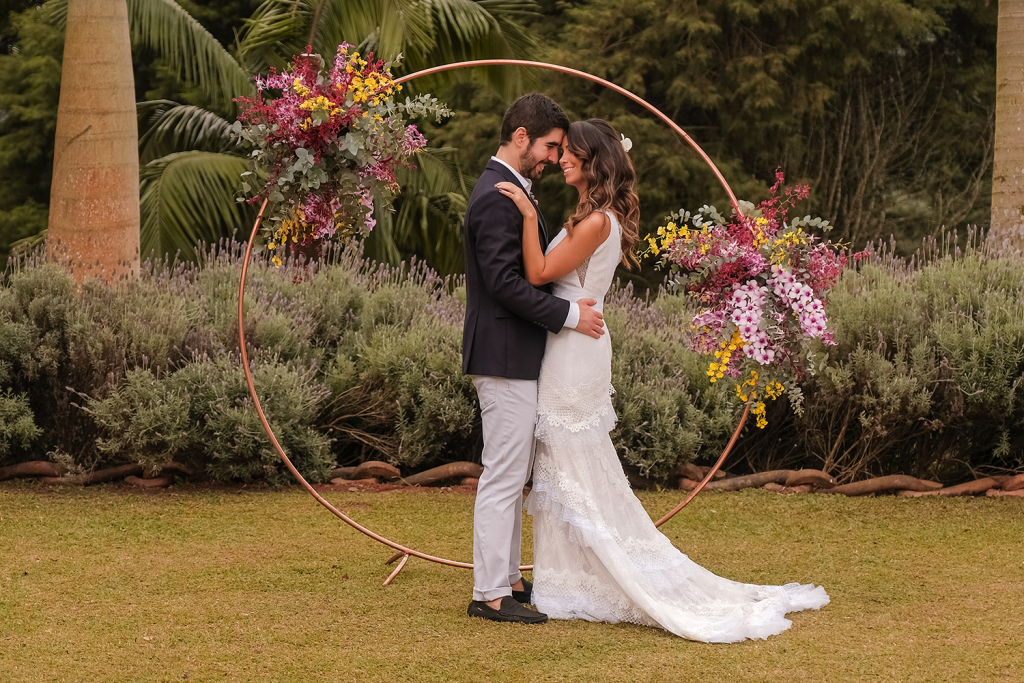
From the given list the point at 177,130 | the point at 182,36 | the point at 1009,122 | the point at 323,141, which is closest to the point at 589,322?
the point at 323,141

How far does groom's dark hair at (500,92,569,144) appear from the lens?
14.3 feet

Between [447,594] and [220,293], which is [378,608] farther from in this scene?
[220,293]

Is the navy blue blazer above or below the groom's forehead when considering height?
below

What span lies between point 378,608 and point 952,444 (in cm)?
403

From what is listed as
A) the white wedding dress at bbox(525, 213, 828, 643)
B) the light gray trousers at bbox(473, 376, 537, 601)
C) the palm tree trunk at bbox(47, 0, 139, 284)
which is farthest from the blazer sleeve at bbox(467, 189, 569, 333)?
the palm tree trunk at bbox(47, 0, 139, 284)

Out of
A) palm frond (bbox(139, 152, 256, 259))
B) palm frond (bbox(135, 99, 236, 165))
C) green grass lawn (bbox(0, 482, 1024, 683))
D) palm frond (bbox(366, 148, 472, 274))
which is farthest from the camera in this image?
palm frond (bbox(366, 148, 472, 274))

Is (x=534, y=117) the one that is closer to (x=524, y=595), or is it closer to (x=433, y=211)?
(x=524, y=595)

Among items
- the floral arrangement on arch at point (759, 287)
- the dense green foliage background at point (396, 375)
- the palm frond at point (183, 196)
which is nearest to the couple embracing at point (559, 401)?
the floral arrangement on arch at point (759, 287)

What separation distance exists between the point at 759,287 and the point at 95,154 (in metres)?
5.69

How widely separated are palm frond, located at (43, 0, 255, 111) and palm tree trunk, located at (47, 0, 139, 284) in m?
4.54

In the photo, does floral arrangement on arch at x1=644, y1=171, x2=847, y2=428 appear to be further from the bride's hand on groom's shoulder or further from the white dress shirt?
the bride's hand on groom's shoulder

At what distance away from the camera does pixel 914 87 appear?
20.0 meters

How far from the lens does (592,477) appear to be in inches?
175

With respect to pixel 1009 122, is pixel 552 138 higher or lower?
lower
